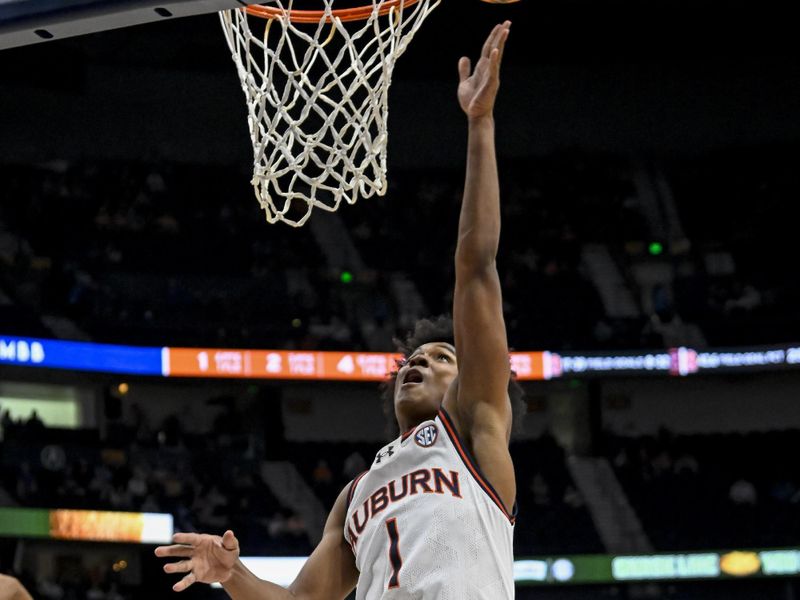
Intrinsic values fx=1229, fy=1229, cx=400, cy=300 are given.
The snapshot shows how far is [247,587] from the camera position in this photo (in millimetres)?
3059

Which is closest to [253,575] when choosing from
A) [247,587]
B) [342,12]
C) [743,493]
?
[247,587]

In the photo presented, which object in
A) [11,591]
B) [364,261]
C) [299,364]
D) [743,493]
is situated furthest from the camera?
[364,261]

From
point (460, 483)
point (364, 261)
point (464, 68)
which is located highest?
point (364, 261)

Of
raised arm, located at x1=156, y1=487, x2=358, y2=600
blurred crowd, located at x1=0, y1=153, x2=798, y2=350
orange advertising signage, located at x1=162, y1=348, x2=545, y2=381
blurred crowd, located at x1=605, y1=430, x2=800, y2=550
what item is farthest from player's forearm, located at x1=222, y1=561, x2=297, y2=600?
orange advertising signage, located at x1=162, y1=348, x2=545, y2=381

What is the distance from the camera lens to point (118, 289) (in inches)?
630

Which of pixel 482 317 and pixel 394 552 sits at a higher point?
pixel 482 317

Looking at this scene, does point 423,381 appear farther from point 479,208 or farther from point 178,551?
point 178,551

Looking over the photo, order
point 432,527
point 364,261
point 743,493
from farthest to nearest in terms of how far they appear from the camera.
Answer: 1. point 364,261
2. point 743,493
3. point 432,527

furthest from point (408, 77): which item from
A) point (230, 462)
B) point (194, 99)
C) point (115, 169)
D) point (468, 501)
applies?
point (468, 501)

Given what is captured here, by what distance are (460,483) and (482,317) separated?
1.27ft

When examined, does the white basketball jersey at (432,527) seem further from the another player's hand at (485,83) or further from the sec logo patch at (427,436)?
the another player's hand at (485,83)

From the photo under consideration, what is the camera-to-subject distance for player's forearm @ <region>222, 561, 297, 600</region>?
9.98ft

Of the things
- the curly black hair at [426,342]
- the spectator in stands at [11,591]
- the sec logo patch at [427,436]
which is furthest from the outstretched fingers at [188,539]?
the spectator in stands at [11,591]

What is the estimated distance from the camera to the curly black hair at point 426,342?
3.48 m
